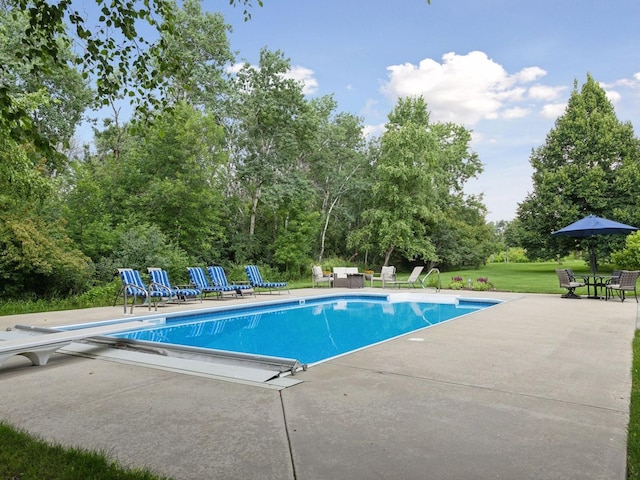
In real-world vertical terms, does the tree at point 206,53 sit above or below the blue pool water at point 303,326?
above

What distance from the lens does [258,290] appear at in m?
15.0

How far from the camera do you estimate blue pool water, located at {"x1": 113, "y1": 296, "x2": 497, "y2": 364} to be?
682 centimetres

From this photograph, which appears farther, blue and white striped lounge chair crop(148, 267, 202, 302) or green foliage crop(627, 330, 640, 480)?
blue and white striped lounge chair crop(148, 267, 202, 302)

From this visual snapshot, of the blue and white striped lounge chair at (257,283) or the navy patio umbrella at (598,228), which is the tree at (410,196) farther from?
the blue and white striped lounge chair at (257,283)

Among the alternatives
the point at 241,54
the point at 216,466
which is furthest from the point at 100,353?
the point at 241,54

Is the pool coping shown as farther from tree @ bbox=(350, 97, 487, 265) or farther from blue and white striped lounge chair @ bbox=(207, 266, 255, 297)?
tree @ bbox=(350, 97, 487, 265)

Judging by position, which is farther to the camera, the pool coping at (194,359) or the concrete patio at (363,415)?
the pool coping at (194,359)

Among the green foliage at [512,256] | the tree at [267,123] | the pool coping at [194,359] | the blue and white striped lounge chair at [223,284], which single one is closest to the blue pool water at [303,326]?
the pool coping at [194,359]

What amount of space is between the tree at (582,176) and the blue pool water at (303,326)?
13.5m

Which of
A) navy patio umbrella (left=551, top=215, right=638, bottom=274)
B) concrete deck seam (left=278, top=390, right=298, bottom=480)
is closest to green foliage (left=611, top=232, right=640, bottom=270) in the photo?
navy patio umbrella (left=551, top=215, right=638, bottom=274)

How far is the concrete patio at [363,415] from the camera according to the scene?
2293mm

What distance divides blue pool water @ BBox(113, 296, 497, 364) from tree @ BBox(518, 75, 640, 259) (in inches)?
530

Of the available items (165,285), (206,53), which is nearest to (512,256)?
(206,53)

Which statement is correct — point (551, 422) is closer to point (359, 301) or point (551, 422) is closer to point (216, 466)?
point (216, 466)
